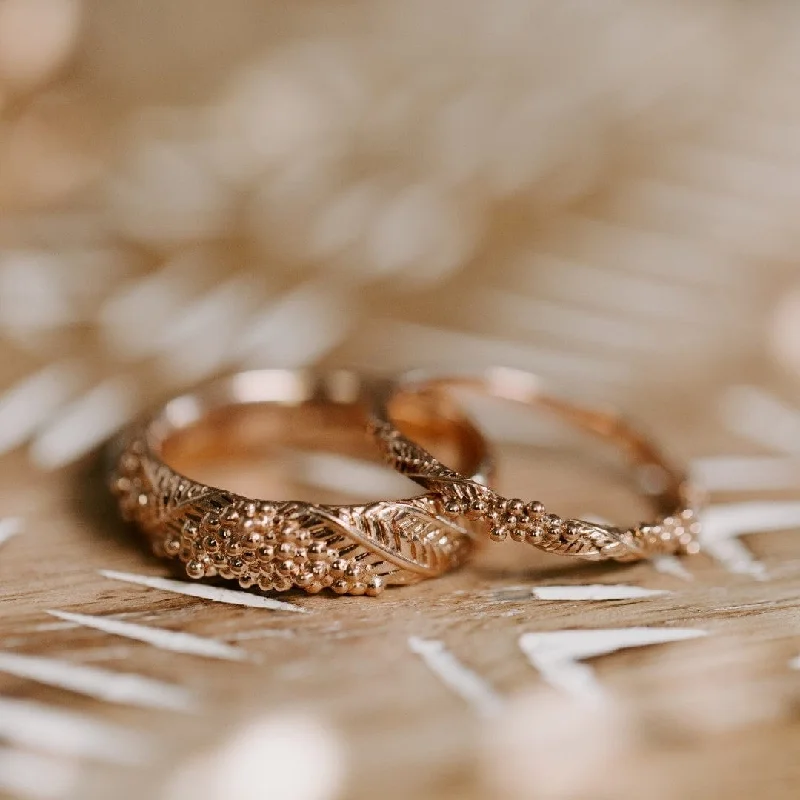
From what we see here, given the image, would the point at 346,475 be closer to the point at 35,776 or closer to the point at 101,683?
the point at 101,683

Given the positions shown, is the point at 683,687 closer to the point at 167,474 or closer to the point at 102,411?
the point at 167,474

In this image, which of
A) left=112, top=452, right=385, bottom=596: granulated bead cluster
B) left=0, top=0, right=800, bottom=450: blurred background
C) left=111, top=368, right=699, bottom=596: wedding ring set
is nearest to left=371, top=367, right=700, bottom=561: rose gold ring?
left=111, top=368, right=699, bottom=596: wedding ring set

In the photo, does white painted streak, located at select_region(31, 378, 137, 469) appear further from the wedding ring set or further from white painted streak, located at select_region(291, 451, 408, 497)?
white painted streak, located at select_region(291, 451, 408, 497)

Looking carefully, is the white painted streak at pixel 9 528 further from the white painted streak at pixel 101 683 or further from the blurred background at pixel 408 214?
the white painted streak at pixel 101 683

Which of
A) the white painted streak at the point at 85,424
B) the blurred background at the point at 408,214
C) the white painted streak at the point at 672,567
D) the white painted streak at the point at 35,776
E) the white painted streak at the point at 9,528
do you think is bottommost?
the white painted streak at the point at 35,776

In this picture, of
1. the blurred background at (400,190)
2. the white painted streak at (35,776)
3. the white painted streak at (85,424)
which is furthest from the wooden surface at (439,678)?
the blurred background at (400,190)

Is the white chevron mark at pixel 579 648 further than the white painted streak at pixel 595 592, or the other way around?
the white painted streak at pixel 595 592
